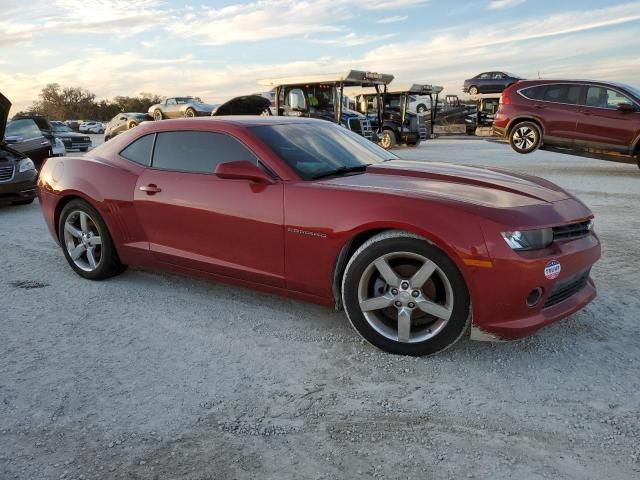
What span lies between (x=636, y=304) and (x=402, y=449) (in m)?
2.52

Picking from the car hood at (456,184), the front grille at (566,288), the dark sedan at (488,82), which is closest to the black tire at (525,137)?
the car hood at (456,184)

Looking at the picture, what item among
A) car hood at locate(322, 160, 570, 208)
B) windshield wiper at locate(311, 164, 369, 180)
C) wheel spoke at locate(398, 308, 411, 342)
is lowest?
wheel spoke at locate(398, 308, 411, 342)

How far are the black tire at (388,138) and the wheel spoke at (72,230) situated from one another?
1652 cm

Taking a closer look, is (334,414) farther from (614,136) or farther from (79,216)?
(614,136)

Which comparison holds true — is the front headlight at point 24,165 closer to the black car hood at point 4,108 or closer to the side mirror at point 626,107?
the black car hood at point 4,108

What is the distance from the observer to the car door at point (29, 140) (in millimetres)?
10984

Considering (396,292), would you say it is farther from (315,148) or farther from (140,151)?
(140,151)

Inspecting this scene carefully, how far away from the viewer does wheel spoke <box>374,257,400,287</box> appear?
316cm

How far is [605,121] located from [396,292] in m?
10.1

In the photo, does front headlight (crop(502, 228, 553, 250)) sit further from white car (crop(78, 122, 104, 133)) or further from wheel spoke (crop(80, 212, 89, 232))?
white car (crop(78, 122, 104, 133))

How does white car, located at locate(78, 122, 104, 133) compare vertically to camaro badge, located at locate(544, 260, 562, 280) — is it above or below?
below

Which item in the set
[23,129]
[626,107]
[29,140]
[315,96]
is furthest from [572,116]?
[23,129]

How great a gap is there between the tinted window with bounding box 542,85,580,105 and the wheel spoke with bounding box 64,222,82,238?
35.0 feet

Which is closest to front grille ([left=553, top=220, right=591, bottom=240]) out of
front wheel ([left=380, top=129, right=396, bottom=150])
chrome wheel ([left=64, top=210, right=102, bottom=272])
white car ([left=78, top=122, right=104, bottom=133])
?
chrome wheel ([left=64, top=210, right=102, bottom=272])
